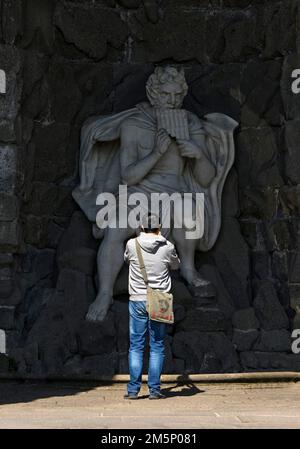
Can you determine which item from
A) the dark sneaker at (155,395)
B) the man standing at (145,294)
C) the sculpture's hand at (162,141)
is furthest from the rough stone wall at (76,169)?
the man standing at (145,294)

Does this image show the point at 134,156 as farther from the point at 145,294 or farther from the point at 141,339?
the point at 141,339

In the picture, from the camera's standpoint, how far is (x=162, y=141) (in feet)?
41.3

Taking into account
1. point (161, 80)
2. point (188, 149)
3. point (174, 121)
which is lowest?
point (188, 149)

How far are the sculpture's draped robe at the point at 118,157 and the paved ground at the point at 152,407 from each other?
2.43 metres

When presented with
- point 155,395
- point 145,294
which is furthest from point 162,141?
point 155,395

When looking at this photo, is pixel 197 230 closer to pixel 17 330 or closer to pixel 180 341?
pixel 180 341

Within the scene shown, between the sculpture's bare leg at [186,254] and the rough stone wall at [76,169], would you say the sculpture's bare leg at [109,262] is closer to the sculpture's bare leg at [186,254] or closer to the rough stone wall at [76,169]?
the rough stone wall at [76,169]

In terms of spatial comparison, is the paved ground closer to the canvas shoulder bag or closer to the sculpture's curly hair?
the canvas shoulder bag

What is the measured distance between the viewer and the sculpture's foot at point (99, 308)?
479 inches

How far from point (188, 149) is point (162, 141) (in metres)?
0.31

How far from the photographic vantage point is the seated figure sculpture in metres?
12.6

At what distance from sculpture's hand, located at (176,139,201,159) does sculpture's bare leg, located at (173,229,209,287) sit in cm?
84

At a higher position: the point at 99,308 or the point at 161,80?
the point at 161,80

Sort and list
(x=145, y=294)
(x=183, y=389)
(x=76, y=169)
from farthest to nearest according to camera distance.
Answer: (x=76, y=169), (x=183, y=389), (x=145, y=294)
